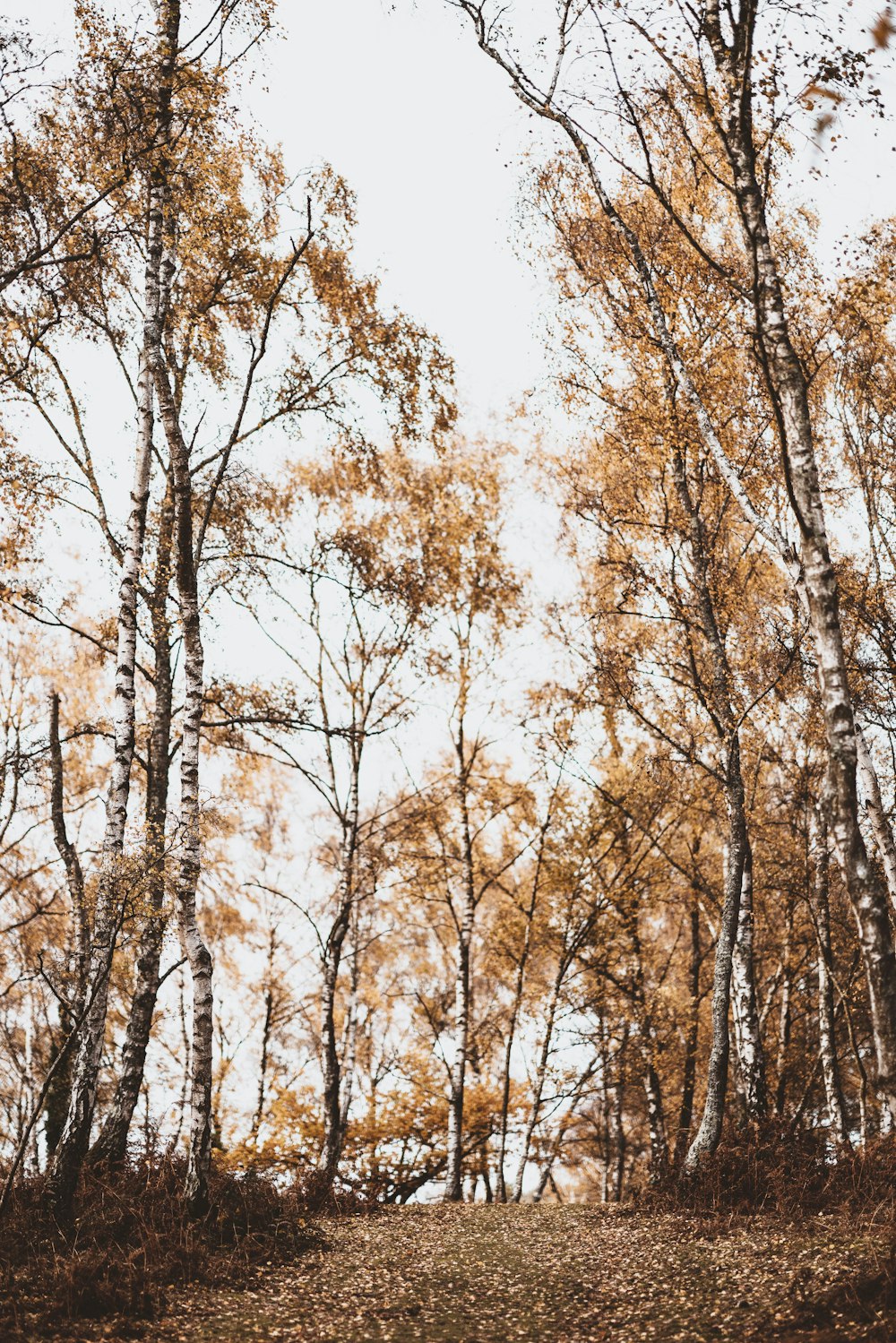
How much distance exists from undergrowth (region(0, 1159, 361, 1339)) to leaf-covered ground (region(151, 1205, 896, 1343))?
293 mm

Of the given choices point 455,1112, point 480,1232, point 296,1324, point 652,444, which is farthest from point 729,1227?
point 652,444

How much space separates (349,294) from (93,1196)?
423 inches

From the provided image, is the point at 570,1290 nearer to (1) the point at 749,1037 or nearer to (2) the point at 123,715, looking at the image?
(1) the point at 749,1037

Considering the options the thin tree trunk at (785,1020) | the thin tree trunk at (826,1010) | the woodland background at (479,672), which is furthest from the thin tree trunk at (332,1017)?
the thin tree trunk at (785,1020)

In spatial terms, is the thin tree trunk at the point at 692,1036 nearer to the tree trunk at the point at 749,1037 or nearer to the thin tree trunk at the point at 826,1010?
the thin tree trunk at the point at 826,1010

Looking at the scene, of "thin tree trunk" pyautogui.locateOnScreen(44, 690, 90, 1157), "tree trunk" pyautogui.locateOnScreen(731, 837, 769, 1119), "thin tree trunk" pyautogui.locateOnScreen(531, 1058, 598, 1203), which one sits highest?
"thin tree trunk" pyautogui.locateOnScreen(44, 690, 90, 1157)

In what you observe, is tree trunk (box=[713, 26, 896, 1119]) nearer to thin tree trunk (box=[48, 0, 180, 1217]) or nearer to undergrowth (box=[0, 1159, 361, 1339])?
undergrowth (box=[0, 1159, 361, 1339])

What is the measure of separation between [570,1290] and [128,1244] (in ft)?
11.0

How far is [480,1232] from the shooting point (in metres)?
9.60

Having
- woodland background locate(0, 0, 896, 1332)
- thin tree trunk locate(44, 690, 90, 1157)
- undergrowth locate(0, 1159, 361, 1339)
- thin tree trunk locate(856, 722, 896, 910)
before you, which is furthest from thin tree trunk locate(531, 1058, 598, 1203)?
thin tree trunk locate(44, 690, 90, 1157)

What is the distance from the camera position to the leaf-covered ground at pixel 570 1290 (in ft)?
16.2

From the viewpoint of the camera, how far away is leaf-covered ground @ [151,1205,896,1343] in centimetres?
493

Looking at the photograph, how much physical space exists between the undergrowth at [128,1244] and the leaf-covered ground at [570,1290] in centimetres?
29

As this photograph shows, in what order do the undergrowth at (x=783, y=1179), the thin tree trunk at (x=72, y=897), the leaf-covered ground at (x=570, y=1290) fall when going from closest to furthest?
1. the leaf-covered ground at (x=570, y=1290)
2. the undergrowth at (x=783, y=1179)
3. the thin tree trunk at (x=72, y=897)
